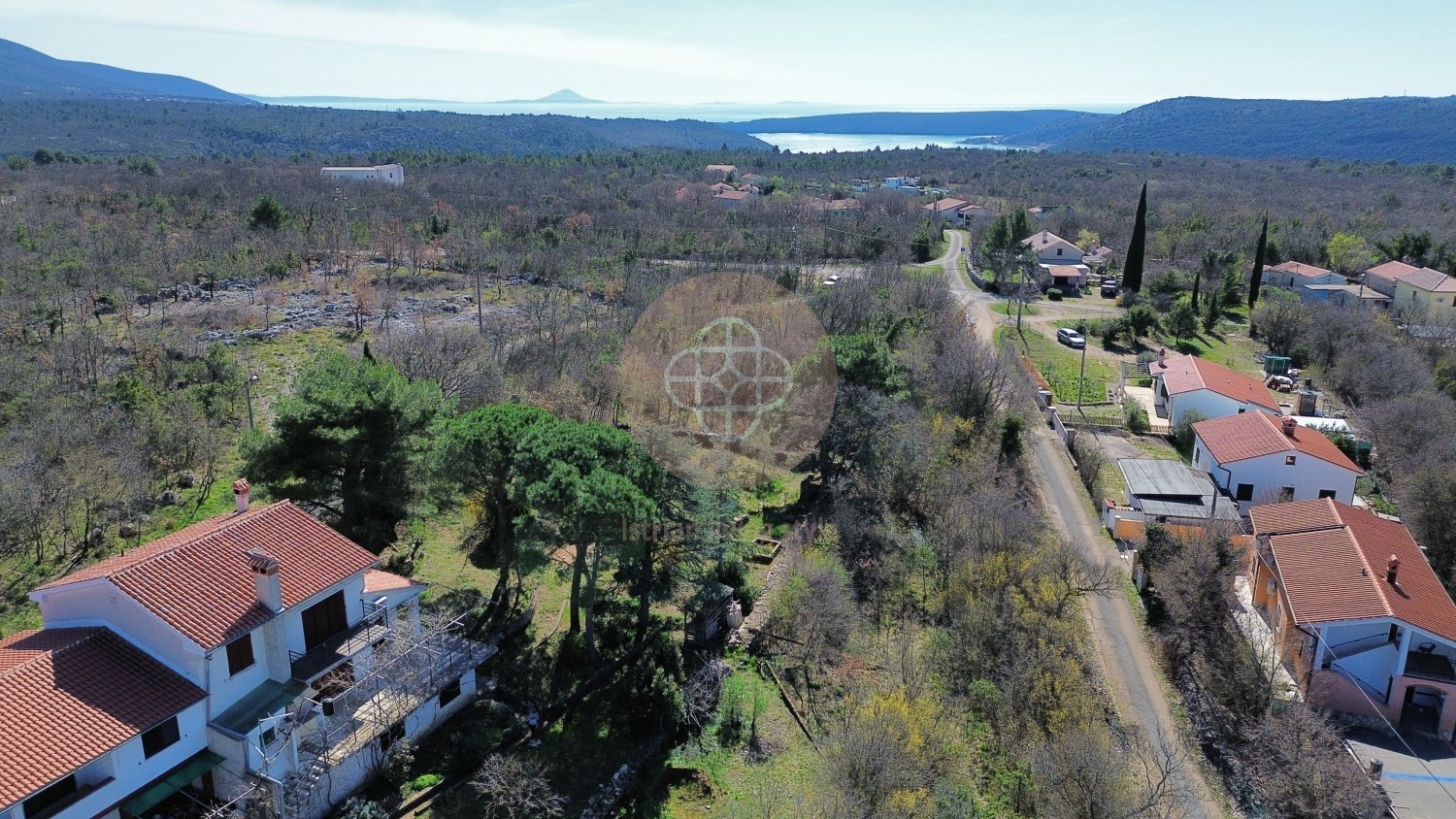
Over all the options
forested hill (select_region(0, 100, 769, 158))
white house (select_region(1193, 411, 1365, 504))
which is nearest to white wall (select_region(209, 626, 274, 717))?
white house (select_region(1193, 411, 1365, 504))

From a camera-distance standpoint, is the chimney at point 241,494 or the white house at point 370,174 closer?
the chimney at point 241,494

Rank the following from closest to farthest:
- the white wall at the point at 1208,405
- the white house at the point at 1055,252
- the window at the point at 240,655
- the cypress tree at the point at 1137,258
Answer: the window at the point at 240,655
the white wall at the point at 1208,405
the cypress tree at the point at 1137,258
the white house at the point at 1055,252

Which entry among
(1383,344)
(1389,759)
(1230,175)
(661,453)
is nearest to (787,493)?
(661,453)

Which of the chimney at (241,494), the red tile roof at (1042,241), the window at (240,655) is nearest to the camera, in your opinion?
the window at (240,655)

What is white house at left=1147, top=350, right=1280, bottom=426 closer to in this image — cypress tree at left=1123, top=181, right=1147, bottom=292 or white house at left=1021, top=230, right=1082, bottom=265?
cypress tree at left=1123, top=181, right=1147, bottom=292

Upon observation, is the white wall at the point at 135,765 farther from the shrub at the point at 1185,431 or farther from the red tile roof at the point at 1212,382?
the red tile roof at the point at 1212,382

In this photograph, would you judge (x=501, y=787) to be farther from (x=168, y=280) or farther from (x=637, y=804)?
(x=168, y=280)

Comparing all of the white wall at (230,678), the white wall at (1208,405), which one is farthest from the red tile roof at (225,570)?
the white wall at (1208,405)

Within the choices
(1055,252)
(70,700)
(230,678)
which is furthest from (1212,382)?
(70,700)
